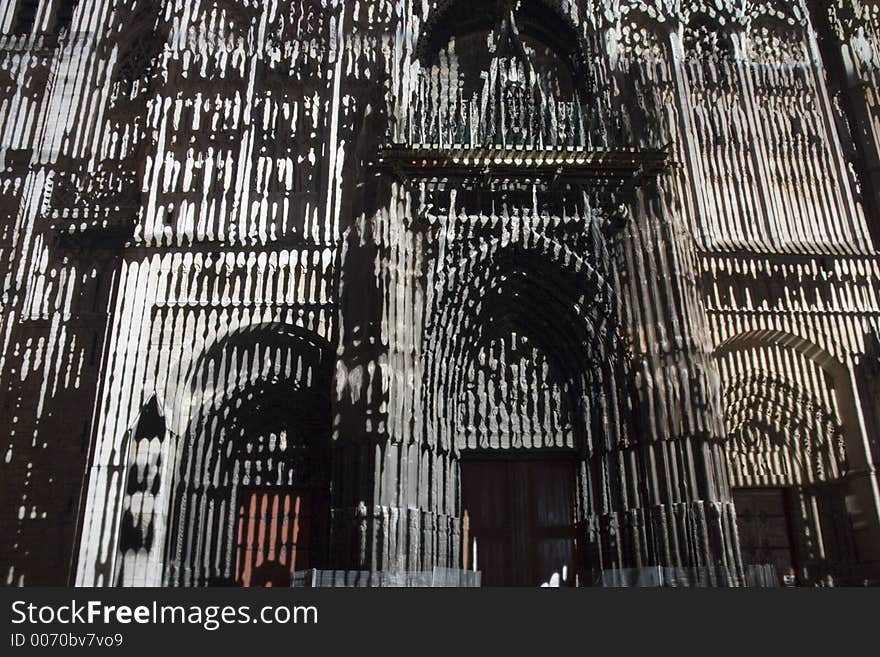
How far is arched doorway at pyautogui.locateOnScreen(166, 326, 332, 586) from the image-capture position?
412 inches

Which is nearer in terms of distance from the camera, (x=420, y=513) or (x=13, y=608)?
(x=13, y=608)

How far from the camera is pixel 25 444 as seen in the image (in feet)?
36.8

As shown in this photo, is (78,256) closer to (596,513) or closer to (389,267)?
(389,267)

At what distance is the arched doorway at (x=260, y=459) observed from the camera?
1048cm

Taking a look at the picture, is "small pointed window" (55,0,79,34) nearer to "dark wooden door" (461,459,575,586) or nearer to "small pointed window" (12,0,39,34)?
"small pointed window" (12,0,39,34)

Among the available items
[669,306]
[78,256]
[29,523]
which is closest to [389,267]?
[669,306]

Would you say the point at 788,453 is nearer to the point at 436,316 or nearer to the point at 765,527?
the point at 765,527

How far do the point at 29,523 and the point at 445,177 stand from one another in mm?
8971

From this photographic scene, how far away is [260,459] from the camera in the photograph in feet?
35.8

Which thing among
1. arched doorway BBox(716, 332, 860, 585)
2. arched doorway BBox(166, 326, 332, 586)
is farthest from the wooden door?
arched doorway BBox(716, 332, 860, 585)

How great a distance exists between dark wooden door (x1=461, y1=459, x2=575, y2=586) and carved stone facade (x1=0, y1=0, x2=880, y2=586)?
0.05 m

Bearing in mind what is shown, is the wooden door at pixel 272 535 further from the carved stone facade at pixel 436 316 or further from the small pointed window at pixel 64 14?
the small pointed window at pixel 64 14

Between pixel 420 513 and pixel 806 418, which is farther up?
pixel 806 418

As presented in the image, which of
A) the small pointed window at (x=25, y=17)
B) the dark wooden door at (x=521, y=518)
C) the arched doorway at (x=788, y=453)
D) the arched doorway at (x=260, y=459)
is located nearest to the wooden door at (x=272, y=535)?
the arched doorway at (x=260, y=459)
